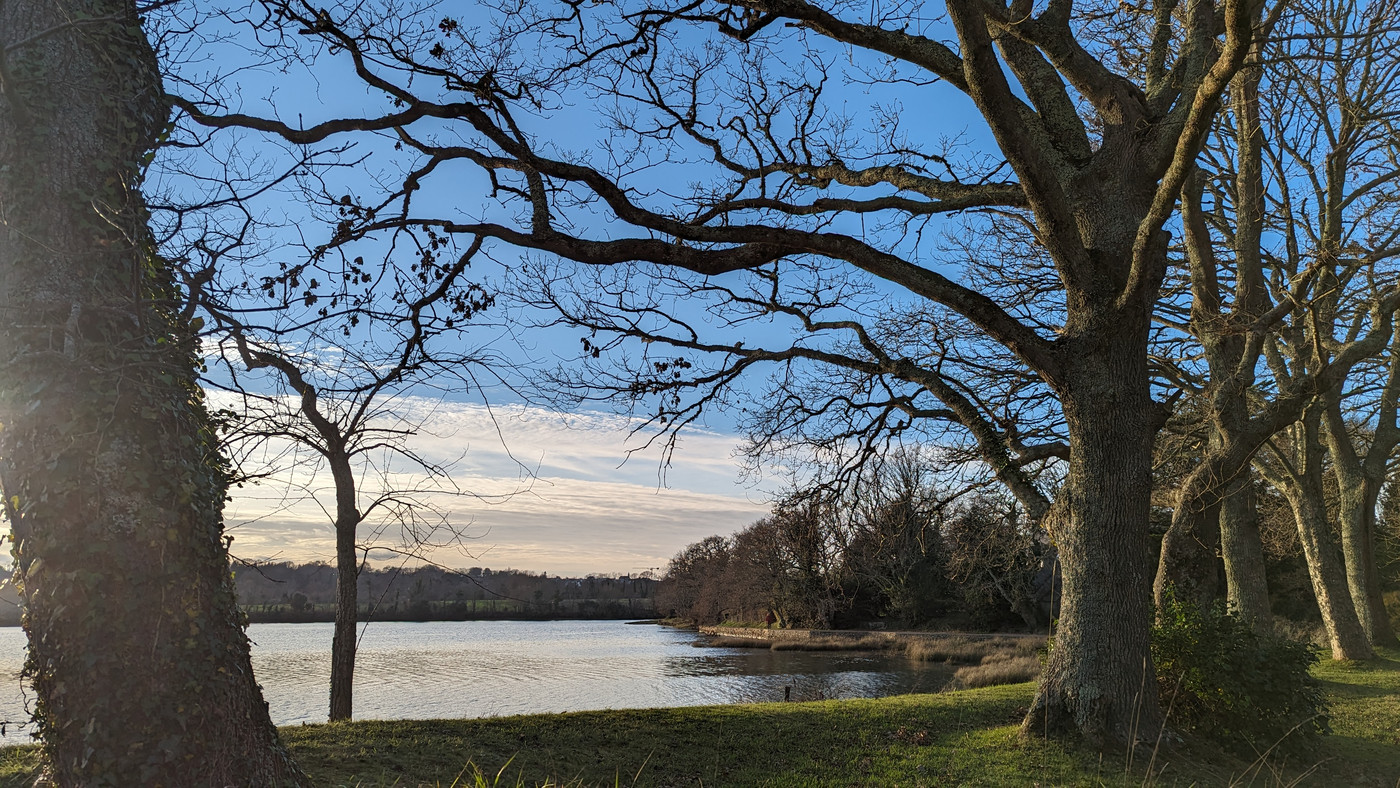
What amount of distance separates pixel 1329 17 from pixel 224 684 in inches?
671

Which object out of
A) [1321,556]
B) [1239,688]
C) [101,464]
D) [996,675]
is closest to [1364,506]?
[1321,556]

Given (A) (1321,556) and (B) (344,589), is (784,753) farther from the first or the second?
(A) (1321,556)

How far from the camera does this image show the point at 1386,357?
47.5 feet

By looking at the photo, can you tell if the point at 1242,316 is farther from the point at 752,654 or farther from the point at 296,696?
the point at 752,654

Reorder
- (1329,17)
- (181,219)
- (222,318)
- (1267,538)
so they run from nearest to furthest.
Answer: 1. (222,318)
2. (181,219)
3. (1329,17)
4. (1267,538)

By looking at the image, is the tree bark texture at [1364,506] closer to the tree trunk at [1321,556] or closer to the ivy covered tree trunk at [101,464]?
the tree trunk at [1321,556]

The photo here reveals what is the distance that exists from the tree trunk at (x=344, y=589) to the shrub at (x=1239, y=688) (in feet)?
29.8

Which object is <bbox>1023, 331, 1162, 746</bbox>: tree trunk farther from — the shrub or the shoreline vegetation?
the shoreline vegetation

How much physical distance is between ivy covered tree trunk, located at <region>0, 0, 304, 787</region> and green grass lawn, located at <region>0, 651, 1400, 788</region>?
2.06m

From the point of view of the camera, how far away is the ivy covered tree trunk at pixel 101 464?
12.5 ft

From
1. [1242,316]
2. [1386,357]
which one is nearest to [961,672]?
[1386,357]

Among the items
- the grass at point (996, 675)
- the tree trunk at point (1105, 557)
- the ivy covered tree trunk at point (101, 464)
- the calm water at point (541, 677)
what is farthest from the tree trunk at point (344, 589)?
the grass at point (996, 675)

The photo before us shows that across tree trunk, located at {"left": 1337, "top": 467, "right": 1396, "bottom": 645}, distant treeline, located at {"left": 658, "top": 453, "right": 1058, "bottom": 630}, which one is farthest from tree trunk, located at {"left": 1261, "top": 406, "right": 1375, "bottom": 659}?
distant treeline, located at {"left": 658, "top": 453, "right": 1058, "bottom": 630}

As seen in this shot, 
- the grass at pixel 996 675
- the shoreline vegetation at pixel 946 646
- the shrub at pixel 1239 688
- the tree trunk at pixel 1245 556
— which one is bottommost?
the shoreline vegetation at pixel 946 646
